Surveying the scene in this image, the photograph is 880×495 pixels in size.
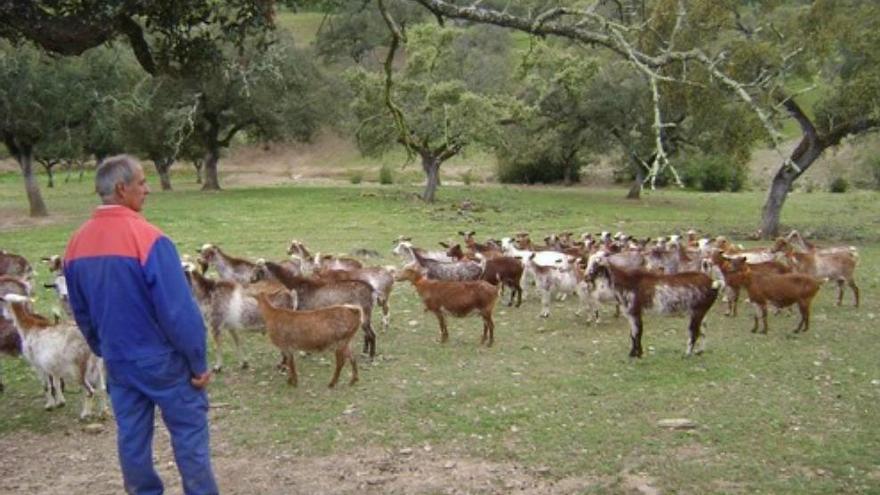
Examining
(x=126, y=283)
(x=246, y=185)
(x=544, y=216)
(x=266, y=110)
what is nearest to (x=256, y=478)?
(x=126, y=283)

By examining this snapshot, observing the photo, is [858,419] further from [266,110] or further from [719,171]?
[719,171]

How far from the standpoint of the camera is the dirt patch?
7137 millimetres

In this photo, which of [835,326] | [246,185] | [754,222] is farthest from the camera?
[246,185]

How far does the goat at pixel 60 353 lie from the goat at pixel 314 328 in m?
1.98

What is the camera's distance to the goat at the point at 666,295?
1102 cm

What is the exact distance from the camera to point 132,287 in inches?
203

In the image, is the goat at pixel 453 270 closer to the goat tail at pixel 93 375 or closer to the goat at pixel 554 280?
the goat at pixel 554 280

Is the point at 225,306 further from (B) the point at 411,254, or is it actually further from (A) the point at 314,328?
(B) the point at 411,254

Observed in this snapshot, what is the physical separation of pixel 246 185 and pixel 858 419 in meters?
42.4

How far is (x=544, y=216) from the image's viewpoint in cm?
3116

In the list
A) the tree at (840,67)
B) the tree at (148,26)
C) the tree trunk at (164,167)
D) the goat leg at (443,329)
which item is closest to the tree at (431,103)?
the tree trunk at (164,167)

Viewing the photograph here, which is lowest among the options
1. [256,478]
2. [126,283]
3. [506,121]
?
[256,478]

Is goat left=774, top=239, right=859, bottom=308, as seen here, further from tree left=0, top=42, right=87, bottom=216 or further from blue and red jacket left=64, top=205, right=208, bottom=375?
tree left=0, top=42, right=87, bottom=216

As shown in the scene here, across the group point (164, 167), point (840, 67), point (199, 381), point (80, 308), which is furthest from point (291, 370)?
point (164, 167)
